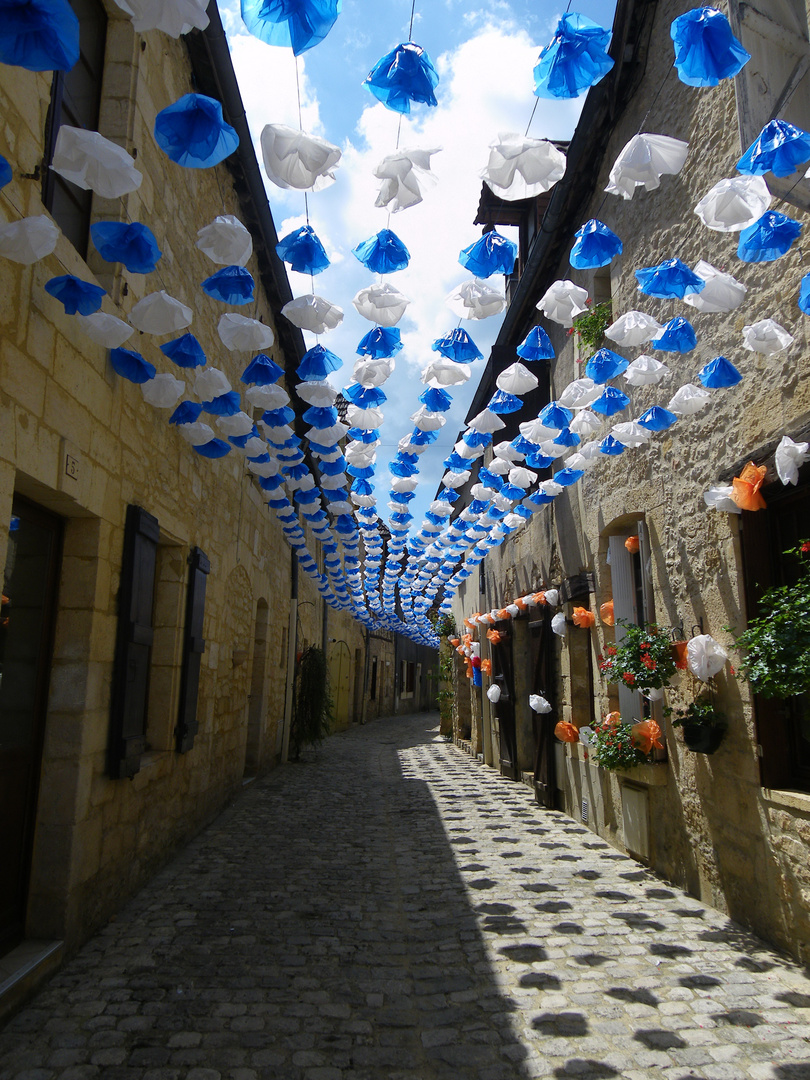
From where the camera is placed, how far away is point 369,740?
16.0 meters

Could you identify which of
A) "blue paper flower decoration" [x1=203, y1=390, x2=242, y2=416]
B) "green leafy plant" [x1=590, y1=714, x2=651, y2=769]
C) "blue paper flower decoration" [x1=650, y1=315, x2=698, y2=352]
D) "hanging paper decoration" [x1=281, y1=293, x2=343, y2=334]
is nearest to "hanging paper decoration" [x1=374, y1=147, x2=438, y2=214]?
"hanging paper decoration" [x1=281, y1=293, x2=343, y2=334]

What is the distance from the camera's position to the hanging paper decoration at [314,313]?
12.5 feet

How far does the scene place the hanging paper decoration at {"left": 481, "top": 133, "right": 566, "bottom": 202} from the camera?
2.85 metres

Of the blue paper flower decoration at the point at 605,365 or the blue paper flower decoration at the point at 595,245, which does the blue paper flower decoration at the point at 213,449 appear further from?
the blue paper flower decoration at the point at 595,245

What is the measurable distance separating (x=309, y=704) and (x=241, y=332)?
26.6 ft

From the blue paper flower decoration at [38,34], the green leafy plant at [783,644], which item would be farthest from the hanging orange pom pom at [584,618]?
the blue paper flower decoration at [38,34]

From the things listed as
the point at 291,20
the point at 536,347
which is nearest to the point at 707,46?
the point at 291,20

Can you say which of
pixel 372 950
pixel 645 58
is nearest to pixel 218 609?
pixel 372 950

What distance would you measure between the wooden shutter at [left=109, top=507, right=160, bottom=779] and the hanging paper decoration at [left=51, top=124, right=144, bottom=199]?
5.94ft

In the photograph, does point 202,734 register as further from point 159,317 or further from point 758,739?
point 758,739

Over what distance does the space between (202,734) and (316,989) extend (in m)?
3.16

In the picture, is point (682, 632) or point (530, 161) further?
point (682, 632)

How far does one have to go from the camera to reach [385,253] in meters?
3.50

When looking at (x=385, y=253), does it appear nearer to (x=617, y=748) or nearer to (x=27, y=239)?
(x=27, y=239)
